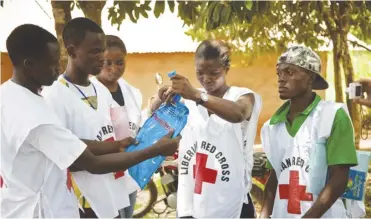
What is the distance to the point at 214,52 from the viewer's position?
292 centimetres

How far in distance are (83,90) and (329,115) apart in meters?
1.08

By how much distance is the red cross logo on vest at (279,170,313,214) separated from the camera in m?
2.50

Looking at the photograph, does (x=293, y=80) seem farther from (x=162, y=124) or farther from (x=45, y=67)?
(x=45, y=67)

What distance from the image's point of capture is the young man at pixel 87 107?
8.01ft

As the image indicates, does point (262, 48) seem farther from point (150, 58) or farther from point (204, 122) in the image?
point (204, 122)

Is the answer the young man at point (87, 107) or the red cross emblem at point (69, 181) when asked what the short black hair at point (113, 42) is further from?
the red cross emblem at point (69, 181)

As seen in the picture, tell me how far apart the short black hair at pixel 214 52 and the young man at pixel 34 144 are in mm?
856

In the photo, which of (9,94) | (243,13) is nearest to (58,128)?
(9,94)

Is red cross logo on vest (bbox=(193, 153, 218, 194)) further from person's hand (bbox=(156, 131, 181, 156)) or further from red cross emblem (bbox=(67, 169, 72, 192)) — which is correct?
red cross emblem (bbox=(67, 169, 72, 192))

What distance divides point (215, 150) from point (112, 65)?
917 mm

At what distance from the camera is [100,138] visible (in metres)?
2.52

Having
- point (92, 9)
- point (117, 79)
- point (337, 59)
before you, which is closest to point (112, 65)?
point (117, 79)

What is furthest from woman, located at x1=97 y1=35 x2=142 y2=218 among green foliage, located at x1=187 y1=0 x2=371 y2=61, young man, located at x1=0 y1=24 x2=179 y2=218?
green foliage, located at x1=187 y1=0 x2=371 y2=61

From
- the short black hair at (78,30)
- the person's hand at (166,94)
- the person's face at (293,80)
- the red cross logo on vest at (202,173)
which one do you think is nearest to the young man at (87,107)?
the short black hair at (78,30)
